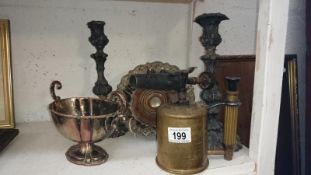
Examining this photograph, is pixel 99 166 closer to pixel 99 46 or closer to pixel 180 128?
pixel 180 128

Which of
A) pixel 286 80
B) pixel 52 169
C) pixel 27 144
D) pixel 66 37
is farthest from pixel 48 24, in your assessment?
pixel 286 80

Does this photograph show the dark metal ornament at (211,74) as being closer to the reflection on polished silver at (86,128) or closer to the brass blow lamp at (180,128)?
the brass blow lamp at (180,128)

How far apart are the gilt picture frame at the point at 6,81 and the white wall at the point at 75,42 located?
8 cm

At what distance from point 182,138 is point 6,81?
0.61m

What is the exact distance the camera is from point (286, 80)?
42.9 inches

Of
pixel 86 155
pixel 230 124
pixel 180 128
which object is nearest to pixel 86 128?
pixel 86 155

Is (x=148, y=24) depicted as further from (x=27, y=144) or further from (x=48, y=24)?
(x=27, y=144)

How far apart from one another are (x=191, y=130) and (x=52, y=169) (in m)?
0.35

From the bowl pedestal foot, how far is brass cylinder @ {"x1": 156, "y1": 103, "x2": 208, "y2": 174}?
160 mm

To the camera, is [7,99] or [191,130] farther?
[7,99]

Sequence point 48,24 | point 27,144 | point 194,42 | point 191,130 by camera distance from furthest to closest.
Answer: point 194,42, point 48,24, point 27,144, point 191,130

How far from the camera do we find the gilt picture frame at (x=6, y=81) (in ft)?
2.84

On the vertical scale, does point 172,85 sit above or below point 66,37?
below

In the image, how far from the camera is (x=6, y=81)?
879mm
